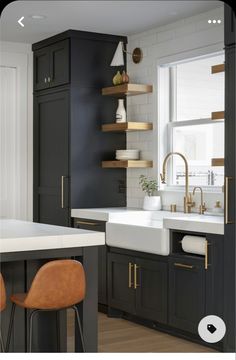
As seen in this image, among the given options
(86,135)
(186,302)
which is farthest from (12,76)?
(186,302)

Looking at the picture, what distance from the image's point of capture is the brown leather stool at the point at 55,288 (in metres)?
3.11

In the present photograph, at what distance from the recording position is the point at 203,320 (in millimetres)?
4207

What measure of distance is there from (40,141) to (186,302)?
2589 millimetres

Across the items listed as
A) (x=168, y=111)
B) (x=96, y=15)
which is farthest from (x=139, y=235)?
(x=96, y=15)

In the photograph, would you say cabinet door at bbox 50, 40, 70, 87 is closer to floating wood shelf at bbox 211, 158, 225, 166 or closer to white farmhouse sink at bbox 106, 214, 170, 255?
white farmhouse sink at bbox 106, 214, 170, 255

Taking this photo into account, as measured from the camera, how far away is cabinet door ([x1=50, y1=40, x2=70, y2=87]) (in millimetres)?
5742

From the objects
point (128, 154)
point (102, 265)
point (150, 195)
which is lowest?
point (102, 265)

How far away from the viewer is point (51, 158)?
6047 mm

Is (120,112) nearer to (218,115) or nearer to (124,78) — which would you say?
(124,78)

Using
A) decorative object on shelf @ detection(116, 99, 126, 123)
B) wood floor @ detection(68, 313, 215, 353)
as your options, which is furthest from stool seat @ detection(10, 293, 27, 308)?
decorative object on shelf @ detection(116, 99, 126, 123)

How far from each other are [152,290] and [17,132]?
2.49 metres

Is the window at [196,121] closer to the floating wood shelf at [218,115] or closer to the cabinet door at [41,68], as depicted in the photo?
the floating wood shelf at [218,115]

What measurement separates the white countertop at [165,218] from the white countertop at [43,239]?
101 centimetres

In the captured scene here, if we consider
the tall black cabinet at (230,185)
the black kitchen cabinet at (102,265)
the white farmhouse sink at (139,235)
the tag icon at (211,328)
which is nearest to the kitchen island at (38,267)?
the tall black cabinet at (230,185)
